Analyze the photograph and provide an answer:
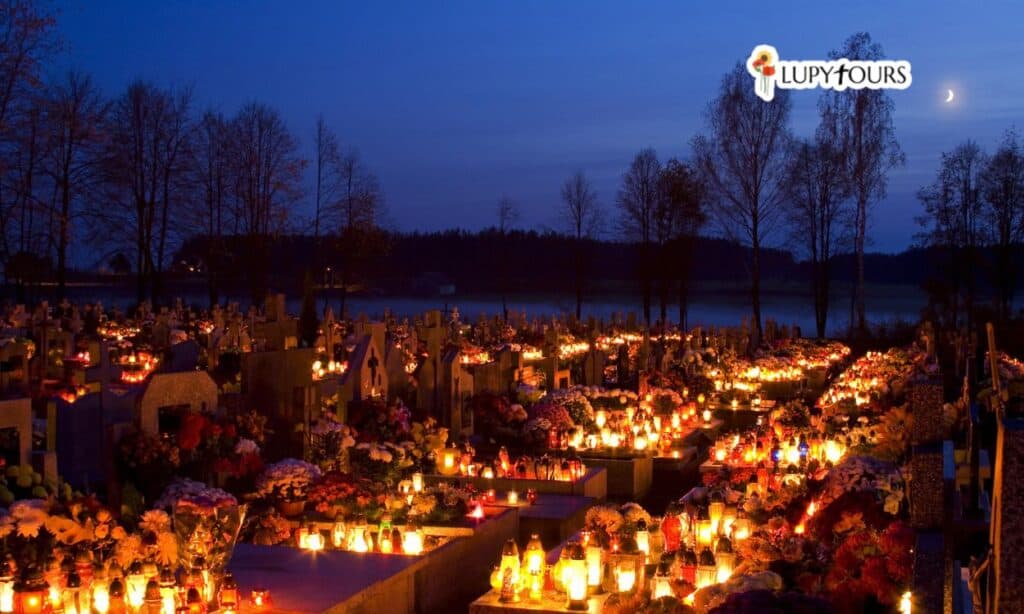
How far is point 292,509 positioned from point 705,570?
4.46 metres

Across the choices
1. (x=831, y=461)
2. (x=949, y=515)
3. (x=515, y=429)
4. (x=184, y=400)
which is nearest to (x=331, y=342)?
(x=515, y=429)

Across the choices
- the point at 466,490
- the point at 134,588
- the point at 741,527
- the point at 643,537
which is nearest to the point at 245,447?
the point at 466,490

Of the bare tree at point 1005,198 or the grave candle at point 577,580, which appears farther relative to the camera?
the bare tree at point 1005,198

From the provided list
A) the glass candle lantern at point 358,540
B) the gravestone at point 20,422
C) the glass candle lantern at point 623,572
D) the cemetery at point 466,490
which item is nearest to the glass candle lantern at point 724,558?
the cemetery at point 466,490

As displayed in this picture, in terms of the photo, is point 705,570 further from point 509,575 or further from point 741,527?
point 741,527

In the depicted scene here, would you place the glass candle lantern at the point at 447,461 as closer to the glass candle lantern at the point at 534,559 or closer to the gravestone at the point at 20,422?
the gravestone at the point at 20,422

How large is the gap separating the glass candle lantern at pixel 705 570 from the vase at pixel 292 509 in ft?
14.2

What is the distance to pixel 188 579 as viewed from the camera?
7578 millimetres

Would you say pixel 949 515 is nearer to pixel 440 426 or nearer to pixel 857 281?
pixel 440 426

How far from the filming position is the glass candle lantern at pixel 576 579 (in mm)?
7823

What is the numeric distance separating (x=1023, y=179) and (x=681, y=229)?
1230cm

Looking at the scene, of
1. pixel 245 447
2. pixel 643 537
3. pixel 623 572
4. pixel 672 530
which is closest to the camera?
pixel 623 572

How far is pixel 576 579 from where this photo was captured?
788 centimetres

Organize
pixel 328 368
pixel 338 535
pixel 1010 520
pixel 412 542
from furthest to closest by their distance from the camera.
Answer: pixel 328 368, pixel 338 535, pixel 412 542, pixel 1010 520
